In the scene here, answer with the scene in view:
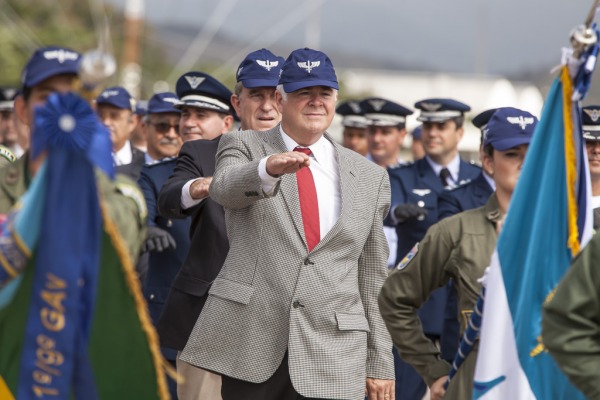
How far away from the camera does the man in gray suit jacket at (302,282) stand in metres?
6.57

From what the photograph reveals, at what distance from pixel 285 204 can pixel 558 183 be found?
156 centimetres

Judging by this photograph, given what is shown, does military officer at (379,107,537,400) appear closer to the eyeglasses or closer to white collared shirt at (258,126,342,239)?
white collared shirt at (258,126,342,239)

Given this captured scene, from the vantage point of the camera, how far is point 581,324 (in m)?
4.49

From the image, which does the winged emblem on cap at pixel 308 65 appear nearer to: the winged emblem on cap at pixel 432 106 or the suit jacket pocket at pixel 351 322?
the suit jacket pocket at pixel 351 322

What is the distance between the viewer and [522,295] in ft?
17.9

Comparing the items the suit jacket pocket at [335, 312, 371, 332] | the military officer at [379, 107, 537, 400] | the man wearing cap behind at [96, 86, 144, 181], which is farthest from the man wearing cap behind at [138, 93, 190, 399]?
the military officer at [379, 107, 537, 400]

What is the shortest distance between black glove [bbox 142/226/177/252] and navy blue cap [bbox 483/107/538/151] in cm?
256

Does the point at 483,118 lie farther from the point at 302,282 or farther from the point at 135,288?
the point at 135,288

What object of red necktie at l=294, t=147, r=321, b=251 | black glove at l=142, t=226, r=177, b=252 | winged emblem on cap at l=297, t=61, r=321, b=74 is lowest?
black glove at l=142, t=226, r=177, b=252

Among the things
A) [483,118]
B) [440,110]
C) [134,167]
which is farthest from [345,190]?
[440,110]

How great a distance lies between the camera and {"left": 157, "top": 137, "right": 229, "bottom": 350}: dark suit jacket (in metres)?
7.80

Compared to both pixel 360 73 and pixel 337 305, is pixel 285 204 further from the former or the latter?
pixel 360 73

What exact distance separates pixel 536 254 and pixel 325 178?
1580 millimetres

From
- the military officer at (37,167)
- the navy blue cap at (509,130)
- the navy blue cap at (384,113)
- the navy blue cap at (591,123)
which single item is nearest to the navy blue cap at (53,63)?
the military officer at (37,167)
